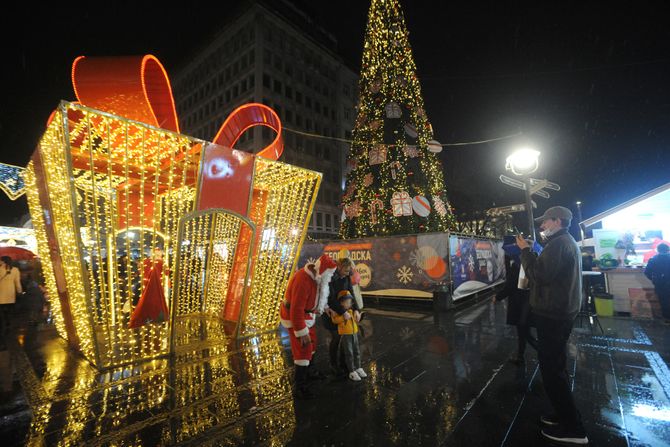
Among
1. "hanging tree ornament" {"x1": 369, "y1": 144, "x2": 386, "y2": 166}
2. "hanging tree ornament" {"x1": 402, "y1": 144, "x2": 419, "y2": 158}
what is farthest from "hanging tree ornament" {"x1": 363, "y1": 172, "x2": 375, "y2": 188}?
"hanging tree ornament" {"x1": 402, "y1": 144, "x2": 419, "y2": 158}

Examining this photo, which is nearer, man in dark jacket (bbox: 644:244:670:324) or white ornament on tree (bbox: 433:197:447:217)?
man in dark jacket (bbox: 644:244:670:324)

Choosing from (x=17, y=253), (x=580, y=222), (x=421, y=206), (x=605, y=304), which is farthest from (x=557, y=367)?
(x=580, y=222)

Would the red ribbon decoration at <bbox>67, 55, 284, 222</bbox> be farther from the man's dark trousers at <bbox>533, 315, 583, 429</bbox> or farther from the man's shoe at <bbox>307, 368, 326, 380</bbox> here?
the man's dark trousers at <bbox>533, 315, 583, 429</bbox>

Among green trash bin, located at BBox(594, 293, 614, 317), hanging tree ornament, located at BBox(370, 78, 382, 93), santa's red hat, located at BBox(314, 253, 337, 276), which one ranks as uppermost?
hanging tree ornament, located at BBox(370, 78, 382, 93)

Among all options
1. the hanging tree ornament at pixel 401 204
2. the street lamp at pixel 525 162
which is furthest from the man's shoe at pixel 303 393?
the hanging tree ornament at pixel 401 204

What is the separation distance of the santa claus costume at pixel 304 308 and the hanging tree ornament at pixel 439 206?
8.88 m

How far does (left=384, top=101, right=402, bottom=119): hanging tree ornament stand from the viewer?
1208 cm

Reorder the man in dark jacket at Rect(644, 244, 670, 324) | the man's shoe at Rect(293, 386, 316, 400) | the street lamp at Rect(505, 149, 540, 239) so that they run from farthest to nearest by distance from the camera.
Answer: the man in dark jacket at Rect(644, 244, 670, 324), the street lamp at Rect(505, 149, 540, 239), the man's shoe at Rect(293, 386, 316, 400)

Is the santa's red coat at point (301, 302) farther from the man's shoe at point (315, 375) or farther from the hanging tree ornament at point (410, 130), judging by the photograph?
the hanging tree ornament at point (410, 130)

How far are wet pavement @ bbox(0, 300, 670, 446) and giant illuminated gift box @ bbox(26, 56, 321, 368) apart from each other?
2.49ft

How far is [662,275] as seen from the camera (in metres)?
6.38

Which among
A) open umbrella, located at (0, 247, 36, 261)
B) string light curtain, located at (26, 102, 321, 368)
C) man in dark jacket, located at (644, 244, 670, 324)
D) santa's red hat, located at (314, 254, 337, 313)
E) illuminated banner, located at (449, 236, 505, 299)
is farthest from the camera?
open umbrella, located at (0, 247, 36, 261)

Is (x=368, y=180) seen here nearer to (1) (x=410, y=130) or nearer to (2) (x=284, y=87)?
(1) (x=410, y=130)

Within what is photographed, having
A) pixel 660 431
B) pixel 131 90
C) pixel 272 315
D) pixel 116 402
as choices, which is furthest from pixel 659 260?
pixel 131 90
